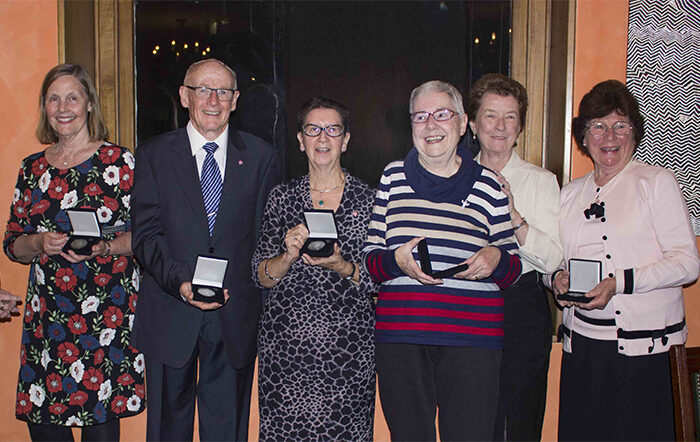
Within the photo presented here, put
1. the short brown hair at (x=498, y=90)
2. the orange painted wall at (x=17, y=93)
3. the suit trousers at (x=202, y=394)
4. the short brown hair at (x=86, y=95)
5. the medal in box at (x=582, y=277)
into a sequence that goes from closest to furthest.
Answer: the medal in box at (x=582, y=277), the suit trousers at (x=202, y=394), the short brown hair at (x=498, y=90), the short brown hair at (x=86, y=95), the orange painted wall at (x=17, y=93)

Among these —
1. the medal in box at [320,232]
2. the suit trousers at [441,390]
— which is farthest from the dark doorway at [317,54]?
the suit trousers at [441,390]

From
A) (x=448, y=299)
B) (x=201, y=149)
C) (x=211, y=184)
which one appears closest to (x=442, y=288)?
(x=448, y=299)

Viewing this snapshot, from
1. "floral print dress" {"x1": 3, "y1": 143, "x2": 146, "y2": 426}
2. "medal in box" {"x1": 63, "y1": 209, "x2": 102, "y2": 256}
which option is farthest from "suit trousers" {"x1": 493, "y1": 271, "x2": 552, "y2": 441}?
"medal in box" {"x1": 63, "y1": 209, "x2": 102, "y2": 256}

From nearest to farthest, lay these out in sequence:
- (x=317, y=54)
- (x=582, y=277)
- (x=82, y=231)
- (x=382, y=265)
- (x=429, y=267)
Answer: (x=429, y=267) < (x=382, y=265) < (x=582, y=277) < (x=82, y=231) < (x=317, y=54)

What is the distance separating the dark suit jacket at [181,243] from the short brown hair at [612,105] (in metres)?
1.45

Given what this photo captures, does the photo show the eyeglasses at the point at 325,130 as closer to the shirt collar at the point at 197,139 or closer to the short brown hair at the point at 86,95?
the shirt collar at the point at 197,139

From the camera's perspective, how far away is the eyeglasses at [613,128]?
2.55m

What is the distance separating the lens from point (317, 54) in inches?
A: 130

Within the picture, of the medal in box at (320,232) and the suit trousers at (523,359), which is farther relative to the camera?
the suit trousers at (523,359)

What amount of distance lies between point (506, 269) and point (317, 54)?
1.74 m

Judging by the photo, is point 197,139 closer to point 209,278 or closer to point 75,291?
point 209,278

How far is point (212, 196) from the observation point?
2.53m

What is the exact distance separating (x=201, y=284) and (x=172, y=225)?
33 centimetres

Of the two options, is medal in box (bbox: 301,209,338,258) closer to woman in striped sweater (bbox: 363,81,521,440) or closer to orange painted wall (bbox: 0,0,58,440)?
woman in striped sweater (bbox: 363,81,521,440)
